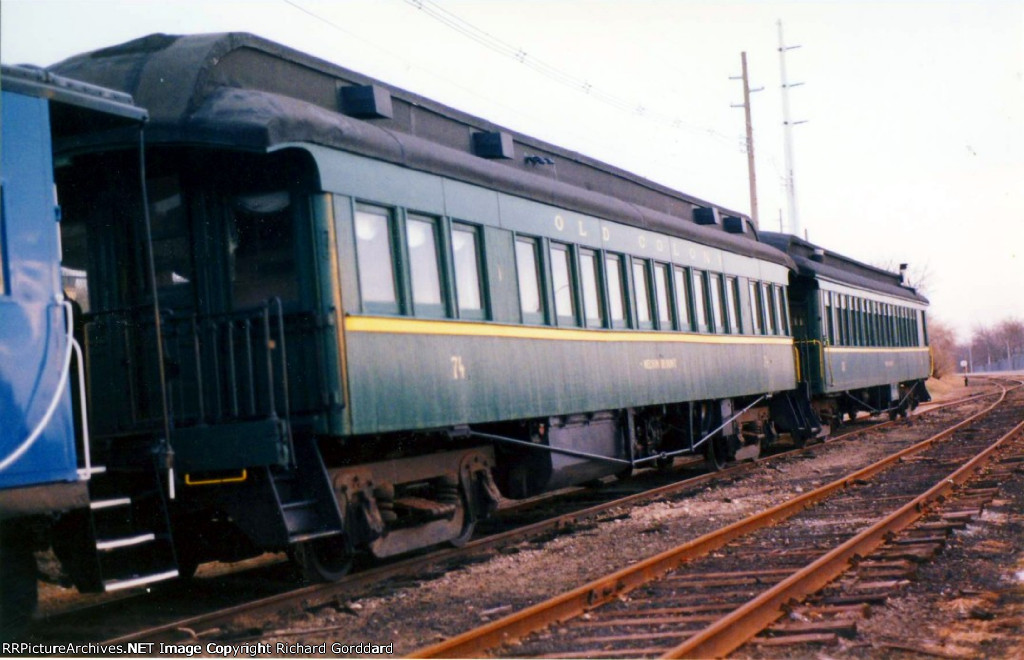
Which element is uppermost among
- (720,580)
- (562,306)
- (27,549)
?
(562,306)

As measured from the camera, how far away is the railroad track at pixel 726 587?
627 cm

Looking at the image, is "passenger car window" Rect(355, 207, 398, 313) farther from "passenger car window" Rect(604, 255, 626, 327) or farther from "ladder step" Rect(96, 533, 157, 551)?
"passenger car window" Rect(604, 255, 626, 327)

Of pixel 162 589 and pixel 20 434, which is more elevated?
pixel 20 434

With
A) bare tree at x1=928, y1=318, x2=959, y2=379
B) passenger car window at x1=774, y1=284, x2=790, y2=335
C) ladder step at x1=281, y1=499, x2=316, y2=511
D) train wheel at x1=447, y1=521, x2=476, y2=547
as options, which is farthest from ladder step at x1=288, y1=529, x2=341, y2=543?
bare tree at x1=928, y1=318, x2=959, y2=379

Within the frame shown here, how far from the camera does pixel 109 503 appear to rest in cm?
617

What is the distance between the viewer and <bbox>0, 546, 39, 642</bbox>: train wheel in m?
5.61

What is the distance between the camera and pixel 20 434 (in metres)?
5.46

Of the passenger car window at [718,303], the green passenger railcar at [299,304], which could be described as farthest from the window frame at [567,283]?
the passenger car window at [718,303]

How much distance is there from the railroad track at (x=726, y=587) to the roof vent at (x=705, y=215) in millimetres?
5159

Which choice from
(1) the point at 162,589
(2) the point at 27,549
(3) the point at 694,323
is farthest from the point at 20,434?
(3) the point at 694,323

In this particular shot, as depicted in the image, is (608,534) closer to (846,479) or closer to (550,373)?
(550,373)

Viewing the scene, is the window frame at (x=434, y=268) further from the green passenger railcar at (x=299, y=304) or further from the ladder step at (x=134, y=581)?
the ladder step at (x=134, y=581)

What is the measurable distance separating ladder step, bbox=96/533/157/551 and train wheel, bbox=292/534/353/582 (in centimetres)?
173

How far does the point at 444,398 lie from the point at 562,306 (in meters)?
2.68
